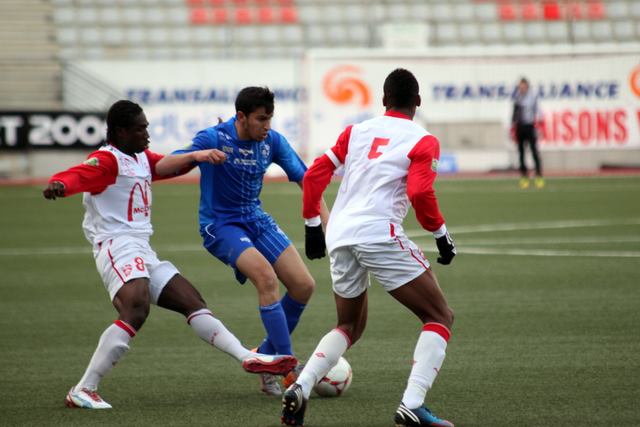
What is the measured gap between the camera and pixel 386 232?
5570 millimetres

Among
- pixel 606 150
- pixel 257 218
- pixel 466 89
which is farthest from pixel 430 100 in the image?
pixel 257 218

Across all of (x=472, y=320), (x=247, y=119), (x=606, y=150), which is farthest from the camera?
(x=606, y=150)

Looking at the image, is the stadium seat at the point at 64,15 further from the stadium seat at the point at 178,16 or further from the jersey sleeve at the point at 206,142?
the jersey sleeve at the point at 206,142

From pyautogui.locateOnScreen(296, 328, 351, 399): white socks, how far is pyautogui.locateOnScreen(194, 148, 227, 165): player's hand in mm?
1276

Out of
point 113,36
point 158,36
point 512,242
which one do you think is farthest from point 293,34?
point 512,242

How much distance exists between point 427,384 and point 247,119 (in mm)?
2085

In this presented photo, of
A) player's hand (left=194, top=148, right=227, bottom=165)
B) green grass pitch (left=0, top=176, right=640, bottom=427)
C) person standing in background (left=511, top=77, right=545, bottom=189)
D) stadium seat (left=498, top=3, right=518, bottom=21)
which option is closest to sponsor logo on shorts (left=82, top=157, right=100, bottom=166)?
player's hand (left=194, top=148, right=227, bottom=165)

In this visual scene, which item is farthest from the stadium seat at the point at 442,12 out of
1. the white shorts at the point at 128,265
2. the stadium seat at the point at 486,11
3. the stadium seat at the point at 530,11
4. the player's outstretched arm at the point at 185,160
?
the white shorts at the point at 128,265

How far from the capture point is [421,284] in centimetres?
557

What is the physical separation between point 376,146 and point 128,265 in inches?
64.5

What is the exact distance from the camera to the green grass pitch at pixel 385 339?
19.7 ft

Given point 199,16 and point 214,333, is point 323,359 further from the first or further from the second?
point 199,16

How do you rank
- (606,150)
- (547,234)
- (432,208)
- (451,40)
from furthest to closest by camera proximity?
(451,40) < (606,150) < (547,234) < (432,208)

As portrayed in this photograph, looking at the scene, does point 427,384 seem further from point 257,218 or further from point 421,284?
point 257,218
